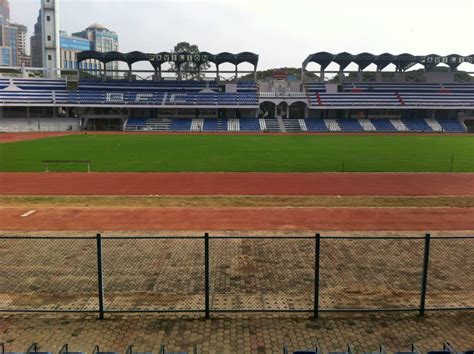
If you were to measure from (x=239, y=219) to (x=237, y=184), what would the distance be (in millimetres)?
7797

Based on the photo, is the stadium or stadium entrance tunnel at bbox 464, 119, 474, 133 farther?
stadium entrance tunnel at bbox 464, 119, 474, 133

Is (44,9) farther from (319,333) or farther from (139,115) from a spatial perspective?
(319,333)

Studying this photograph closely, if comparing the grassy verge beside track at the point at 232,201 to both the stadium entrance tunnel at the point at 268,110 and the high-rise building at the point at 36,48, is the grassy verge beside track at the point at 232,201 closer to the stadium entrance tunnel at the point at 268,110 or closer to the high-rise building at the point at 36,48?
the stadium entrance tunnel at the point at 268,110

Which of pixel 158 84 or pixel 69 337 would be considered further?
pixel 158 84

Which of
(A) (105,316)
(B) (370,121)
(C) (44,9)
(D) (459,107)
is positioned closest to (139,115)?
(C) (44,9)

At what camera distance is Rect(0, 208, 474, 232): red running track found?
1438cm

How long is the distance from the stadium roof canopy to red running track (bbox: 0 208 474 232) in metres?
75.7

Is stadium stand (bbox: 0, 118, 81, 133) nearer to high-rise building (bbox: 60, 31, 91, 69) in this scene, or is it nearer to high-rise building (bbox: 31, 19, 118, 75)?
high-rise building (bbox: 31, 19, 118, 75)

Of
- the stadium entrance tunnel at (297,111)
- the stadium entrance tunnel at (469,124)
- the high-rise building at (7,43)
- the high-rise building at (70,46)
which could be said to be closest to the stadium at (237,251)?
the stadium entrance tunnel at (297,111)

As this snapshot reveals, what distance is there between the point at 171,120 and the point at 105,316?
255 feet

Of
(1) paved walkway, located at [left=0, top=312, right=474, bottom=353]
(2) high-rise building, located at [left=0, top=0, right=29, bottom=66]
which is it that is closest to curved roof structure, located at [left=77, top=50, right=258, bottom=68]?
(1) paved walkway, located at [left=0, top=312, right=474, bottom=353]

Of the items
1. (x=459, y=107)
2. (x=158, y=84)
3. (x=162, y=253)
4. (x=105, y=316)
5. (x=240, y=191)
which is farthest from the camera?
(x=158, y=84)

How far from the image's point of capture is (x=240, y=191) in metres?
21.2

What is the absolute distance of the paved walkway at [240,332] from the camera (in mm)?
6672
